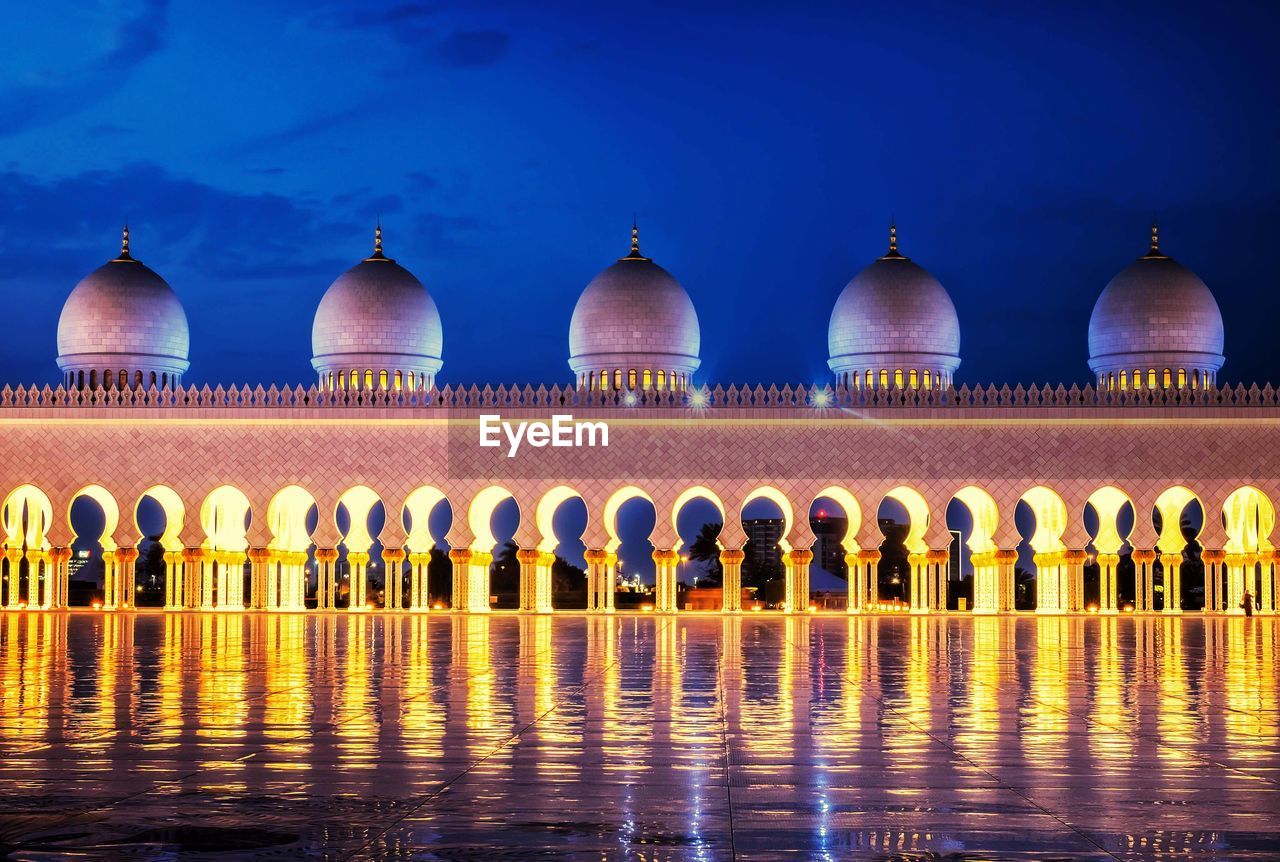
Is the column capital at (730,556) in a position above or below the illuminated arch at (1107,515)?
below

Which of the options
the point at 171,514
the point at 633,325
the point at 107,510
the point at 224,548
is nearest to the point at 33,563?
the point at 107,510

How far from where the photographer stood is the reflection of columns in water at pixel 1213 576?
2305 cm

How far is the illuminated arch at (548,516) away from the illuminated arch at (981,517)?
544 centimetres

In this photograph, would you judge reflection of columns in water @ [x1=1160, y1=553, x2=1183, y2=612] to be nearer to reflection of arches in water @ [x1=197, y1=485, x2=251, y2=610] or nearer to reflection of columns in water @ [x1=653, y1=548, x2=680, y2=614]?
reflection of columns in water @ [x1=653, y1=548, x2=680, y2=614]

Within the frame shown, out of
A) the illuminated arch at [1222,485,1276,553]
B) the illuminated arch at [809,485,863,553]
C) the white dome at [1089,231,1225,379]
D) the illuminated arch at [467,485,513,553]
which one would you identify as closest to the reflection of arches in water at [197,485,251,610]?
the illuminated arch at [467,485,513,553]

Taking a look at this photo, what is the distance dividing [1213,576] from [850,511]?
506cm

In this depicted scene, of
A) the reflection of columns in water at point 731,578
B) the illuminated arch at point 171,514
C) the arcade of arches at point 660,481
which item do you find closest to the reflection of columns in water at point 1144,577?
the arcade of arches at point 660,481

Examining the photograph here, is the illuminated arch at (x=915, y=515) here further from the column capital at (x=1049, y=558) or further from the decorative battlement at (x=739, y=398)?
the column capital at (x=1049, y=558)

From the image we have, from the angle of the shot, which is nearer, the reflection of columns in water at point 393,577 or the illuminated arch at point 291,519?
the reflection of columns in water at point 393,577

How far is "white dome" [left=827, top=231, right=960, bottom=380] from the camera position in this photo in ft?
85.1

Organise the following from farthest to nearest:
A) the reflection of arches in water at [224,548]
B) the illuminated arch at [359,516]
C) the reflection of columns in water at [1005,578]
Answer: the illuminated arch at [359,516]
the reflection of arches in water at [224,548]
the reflection of columns in water at [1005,578]

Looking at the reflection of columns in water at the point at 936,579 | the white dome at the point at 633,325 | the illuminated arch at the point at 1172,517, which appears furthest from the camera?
the white dome at the point at 633,325

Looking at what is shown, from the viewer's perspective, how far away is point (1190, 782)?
4.90m

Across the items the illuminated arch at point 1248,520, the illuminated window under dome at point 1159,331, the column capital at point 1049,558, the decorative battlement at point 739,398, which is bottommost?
the column capital at point 1049,558
